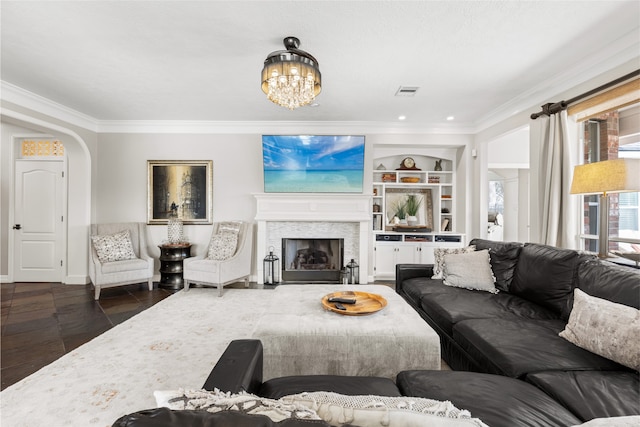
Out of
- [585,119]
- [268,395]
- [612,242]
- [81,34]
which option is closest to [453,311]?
[268,395]

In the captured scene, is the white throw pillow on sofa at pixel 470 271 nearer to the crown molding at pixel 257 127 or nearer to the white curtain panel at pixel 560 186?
the white curtain panel at pixel 560 186

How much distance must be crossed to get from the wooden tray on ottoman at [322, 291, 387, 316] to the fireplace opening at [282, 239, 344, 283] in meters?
2.23

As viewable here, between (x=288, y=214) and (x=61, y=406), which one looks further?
(x=288, y=214)

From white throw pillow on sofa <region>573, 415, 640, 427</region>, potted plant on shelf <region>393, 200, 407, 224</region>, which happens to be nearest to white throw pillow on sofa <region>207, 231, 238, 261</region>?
potted plant on shelf <region>393, 200, 407, 224</region>

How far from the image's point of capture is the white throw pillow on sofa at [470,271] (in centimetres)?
261

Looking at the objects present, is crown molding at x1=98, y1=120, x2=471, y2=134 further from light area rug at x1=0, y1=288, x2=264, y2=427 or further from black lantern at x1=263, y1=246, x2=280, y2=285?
light area rug at x1=0, y1=288, x2=264, y2=427

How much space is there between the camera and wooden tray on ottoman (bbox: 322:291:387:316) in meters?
1.95

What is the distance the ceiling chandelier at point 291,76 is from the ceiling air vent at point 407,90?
1397 mm

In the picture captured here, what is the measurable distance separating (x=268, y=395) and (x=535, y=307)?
2.16 metres

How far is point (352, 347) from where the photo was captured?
1654 millimetres

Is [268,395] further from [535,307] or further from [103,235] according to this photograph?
[103,235]

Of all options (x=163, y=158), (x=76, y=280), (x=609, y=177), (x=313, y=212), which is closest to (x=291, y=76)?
(x=609, y=177)

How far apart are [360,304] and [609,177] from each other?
208 centimetres

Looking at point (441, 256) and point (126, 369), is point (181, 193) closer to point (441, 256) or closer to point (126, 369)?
point (126, 369)
